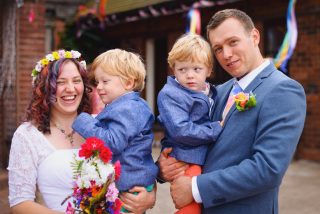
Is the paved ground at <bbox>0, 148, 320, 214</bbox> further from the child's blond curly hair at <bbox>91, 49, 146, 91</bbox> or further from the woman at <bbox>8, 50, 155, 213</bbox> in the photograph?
the child's blond curly hair at <bbox>91, 49, 146, 91</bbox>

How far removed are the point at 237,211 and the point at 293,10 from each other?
7.19 metres

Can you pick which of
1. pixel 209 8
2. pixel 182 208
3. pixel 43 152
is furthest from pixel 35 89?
pixel 209 8

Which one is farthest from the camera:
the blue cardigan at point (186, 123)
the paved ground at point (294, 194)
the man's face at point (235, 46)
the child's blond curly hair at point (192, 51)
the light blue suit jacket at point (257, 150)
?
the paved ground at point (294, 194)

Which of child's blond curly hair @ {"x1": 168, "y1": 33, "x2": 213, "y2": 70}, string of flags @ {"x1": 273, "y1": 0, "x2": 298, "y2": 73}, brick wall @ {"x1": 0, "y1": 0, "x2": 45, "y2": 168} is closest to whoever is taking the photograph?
child's blond curly hair @ {"x1": 168, "y1": 33, "x2": 213, "y2": 70}

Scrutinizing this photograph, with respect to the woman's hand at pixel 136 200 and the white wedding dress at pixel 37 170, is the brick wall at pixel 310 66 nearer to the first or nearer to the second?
the woman's hand at pixel 136 200

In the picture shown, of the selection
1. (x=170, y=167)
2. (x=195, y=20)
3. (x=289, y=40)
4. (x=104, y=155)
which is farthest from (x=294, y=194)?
(x=195, y=20)

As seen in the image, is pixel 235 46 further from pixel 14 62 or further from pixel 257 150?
pixel 14 62

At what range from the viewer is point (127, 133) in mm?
2488

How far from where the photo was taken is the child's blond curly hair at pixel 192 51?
2.60 metres

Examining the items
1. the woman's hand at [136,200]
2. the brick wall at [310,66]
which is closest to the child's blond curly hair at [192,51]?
the woman's hand at [136,200]

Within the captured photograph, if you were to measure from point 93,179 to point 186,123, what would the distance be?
2.04 feet

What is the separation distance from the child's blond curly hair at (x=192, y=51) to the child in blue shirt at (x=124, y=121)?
0.26 m

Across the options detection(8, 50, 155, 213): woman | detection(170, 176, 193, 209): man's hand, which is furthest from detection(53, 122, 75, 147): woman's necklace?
detection(170, 176, 193, 209): man's hand

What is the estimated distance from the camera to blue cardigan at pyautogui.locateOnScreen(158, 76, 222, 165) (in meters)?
2.44
